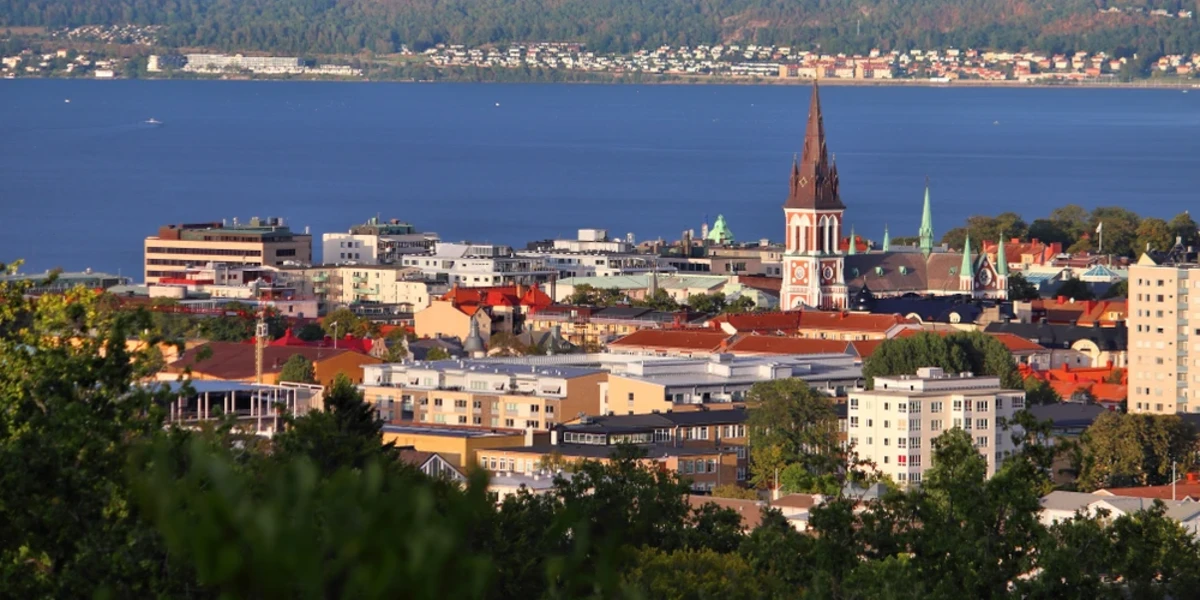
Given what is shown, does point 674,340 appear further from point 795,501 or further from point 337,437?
point 337,437

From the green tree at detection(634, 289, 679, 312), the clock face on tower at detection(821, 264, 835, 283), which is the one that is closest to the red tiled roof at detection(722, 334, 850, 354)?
the green tree at detection(634, 289, 679, 312)

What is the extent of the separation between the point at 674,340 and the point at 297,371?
8.95 metres

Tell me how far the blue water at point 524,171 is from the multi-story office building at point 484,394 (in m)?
39.4

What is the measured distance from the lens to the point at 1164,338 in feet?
151

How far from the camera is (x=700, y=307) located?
60719 millimetres

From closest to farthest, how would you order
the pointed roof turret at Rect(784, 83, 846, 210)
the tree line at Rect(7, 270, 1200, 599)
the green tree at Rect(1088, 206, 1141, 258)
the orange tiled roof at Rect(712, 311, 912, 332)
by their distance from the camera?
the tree line at Rect(7, 270, 1200, 599) < the orange tiled roof at Rect(712, 311, 912, 332) < the pointed roof turret at Rect(784, 83, 846, 210) < the green tree at Rect(1088, 206, 1141, 258)

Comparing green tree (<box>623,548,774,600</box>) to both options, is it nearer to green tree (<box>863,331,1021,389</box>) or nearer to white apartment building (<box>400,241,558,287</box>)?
green tree (<box>863,331,1021,389</box>)

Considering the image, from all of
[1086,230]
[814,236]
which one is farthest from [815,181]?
[1086,230]

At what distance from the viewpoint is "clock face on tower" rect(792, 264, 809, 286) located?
6256 cm

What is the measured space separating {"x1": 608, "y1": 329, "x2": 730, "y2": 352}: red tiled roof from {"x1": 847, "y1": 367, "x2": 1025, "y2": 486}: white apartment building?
40.4 ft

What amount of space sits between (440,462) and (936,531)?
1112cm

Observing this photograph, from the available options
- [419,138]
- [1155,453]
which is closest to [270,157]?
[419,138]

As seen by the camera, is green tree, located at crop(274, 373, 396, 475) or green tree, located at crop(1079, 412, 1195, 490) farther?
green tree, located at crop(1079, 412, 1195, 490)

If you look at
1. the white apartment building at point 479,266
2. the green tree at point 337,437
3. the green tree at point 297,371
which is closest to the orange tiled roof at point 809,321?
the green tree at point 297,371
